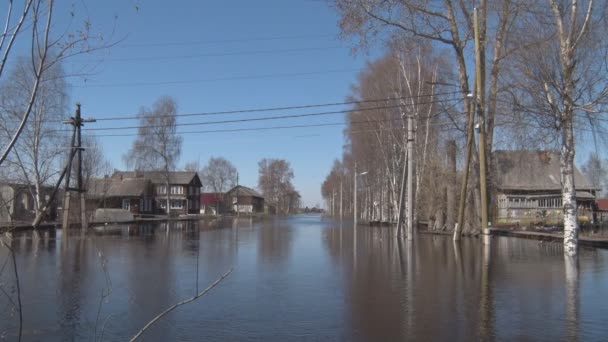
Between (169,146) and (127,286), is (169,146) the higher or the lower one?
the higher one

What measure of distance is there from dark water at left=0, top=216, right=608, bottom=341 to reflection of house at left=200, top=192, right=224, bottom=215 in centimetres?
8156

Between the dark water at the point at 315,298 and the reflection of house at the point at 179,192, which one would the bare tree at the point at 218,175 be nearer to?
the reflection of house at the point at 179,192

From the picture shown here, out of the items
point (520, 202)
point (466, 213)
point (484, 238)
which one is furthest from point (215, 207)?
point (484, 238)

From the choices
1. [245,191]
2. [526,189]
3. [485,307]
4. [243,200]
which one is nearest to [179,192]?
[243,200]

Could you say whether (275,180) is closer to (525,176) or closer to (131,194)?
(131,194)

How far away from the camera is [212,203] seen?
108875 mm

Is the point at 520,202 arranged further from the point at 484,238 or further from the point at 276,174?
the point at 276,174

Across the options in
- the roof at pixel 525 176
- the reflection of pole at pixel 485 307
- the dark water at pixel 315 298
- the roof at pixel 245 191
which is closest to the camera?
the reflection of pole at pixel 485 307

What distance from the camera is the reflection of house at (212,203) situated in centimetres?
9860

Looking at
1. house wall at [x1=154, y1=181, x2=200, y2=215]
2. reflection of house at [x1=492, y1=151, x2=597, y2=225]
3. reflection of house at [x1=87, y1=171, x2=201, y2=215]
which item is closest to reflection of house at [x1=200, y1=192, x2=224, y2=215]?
reflection of house at [x1=87, y1=171, x2=201, y2=215]

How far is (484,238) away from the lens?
20.1 m

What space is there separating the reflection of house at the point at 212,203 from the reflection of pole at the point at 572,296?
274 feet

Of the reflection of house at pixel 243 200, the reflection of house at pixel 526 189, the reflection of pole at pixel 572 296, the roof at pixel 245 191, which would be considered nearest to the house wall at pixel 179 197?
the reflection of house at pixel 243 200

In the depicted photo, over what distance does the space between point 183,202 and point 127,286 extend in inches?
2838
